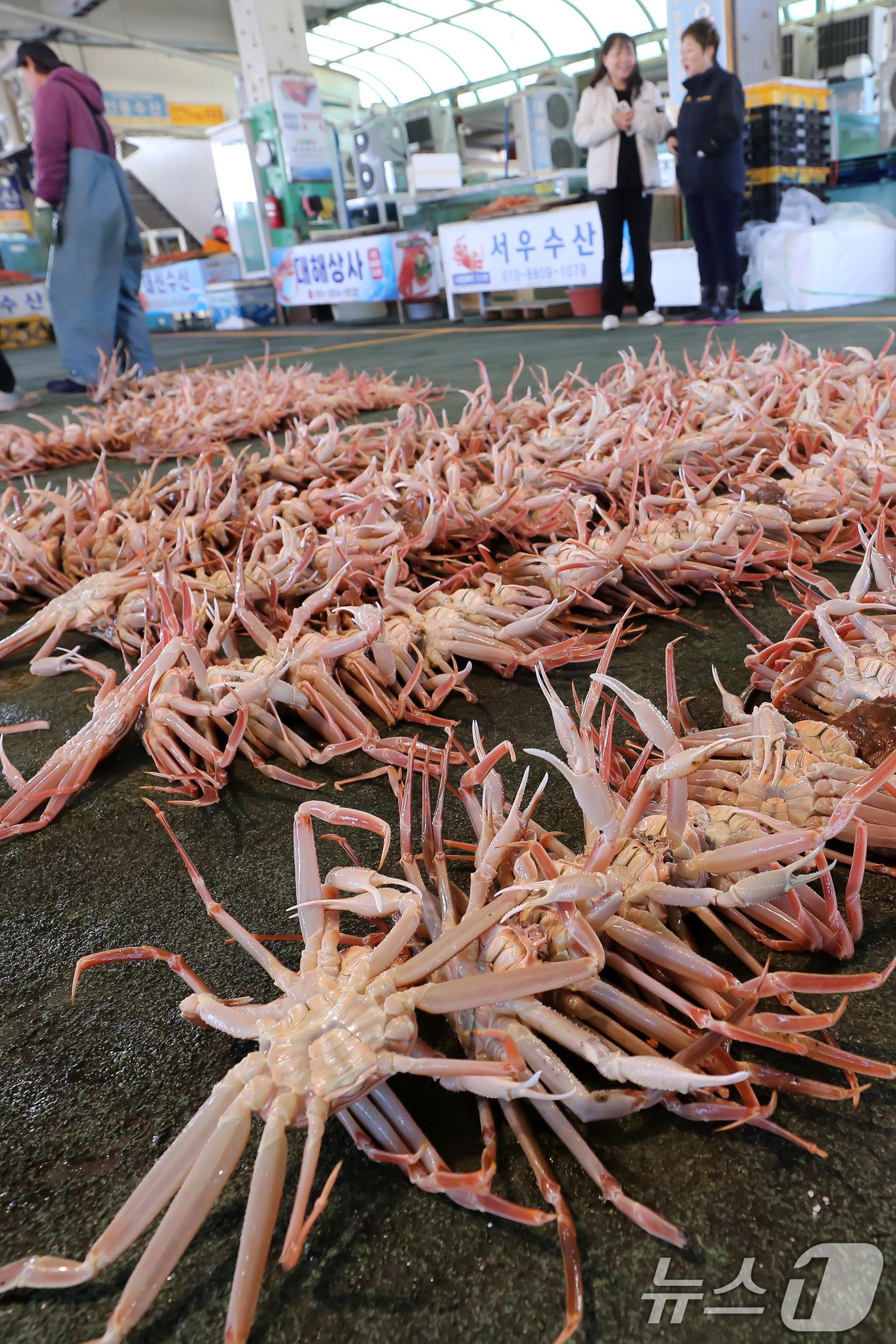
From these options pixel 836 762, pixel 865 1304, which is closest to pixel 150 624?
pixel 836 762

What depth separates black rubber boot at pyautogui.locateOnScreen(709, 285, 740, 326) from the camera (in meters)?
5.88

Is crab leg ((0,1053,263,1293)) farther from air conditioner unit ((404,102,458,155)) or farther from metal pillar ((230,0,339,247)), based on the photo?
air conditioner unit ((404,102,458,155))

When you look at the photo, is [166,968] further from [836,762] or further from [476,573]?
[476,573]

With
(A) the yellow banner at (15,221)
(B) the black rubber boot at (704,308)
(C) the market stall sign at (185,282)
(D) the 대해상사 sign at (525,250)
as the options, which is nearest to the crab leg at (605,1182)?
(B) the black rubber boot at (704,308)

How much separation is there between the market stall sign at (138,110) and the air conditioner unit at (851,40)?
13345mm

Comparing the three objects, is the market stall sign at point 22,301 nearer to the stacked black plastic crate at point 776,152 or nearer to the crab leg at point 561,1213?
the stacked black plastic crate at point 776,152

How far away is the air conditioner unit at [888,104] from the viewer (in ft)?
25.7

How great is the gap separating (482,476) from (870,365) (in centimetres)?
136

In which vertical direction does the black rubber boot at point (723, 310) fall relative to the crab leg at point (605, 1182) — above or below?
above

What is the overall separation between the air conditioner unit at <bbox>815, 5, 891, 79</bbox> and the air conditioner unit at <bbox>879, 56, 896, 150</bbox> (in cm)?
28

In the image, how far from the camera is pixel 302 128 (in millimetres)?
10906

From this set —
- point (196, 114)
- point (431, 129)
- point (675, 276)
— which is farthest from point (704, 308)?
point (196, 114)

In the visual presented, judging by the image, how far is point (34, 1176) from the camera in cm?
76

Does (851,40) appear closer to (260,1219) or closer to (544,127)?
(544,127)
